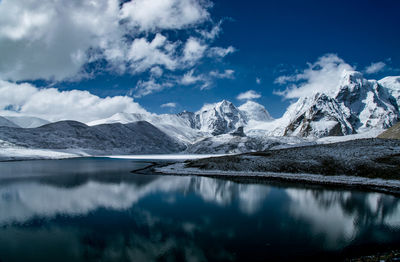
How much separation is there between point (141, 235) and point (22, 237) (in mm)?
9081

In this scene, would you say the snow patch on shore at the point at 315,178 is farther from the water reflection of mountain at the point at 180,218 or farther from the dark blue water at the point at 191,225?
the water reflection of mountain at the point at 180,218

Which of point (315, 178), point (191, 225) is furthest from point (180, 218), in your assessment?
point (315, 178)

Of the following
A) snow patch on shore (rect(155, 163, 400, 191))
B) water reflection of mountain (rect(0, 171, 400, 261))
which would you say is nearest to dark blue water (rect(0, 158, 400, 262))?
water reflection of mountain (rect(0, 171, 400, 261))

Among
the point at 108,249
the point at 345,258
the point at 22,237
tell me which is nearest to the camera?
the point at 345,258

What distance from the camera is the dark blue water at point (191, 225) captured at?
17.0 meters

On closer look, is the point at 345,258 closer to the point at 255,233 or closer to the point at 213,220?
the point at 255,233

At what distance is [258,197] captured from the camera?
34969mm

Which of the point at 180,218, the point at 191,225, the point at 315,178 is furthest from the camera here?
the point at 315,178

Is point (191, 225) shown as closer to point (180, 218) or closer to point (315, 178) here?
point (180, 218)

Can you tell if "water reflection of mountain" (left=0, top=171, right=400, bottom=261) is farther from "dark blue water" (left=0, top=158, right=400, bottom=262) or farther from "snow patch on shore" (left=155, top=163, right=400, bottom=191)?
"snow patch on shore" (left=155, top=163, right=400, bottom=191)

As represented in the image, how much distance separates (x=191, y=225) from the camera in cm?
2261

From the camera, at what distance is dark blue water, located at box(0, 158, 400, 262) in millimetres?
16967

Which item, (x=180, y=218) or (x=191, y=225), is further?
(x=180, y=218)

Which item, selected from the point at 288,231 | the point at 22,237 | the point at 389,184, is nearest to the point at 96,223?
the point at 22,237
